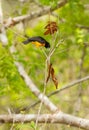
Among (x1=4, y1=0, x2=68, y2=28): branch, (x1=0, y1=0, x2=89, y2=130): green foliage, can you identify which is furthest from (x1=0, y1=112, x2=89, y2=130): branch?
(x1=4, y1=0, x2=68, y2=28): branch

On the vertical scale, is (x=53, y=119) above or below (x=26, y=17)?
below

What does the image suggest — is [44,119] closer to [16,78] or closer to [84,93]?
[16,78]

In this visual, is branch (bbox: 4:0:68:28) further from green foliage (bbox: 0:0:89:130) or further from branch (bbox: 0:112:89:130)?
branch (bbox: 0:112:89:130)

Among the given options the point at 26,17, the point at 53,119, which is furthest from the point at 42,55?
the point at 26,17

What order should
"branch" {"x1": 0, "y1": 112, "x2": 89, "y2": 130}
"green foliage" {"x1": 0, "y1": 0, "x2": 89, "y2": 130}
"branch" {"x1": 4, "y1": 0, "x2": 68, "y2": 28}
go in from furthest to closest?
"branch" {"x1": 4, "y1": 0, "x2": 68, "y2": 28}, "green foliage" {"x1": 0, "y1": 0, "x2": 89, "y2": 130}, "branch" {"x1": 0, "y1": 112, "x2": 89, "y2": 130}

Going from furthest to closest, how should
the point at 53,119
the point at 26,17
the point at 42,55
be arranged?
the point at 26,17 < the point at 42,55 < the point at 53,119

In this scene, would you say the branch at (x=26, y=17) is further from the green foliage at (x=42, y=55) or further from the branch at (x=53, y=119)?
the branch at (x=53, y=119)

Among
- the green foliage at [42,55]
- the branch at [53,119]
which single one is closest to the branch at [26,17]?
the green foliage at [42,55]

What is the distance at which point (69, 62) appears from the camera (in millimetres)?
7352

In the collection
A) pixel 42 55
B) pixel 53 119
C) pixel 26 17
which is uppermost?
pixel 42 55

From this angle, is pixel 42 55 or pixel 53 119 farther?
pixel 42 55

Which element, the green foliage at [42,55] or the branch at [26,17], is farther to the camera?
the branch at [26,17]

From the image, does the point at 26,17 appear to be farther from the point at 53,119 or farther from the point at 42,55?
the point at 53,119

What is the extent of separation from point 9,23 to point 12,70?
2.20 ft
